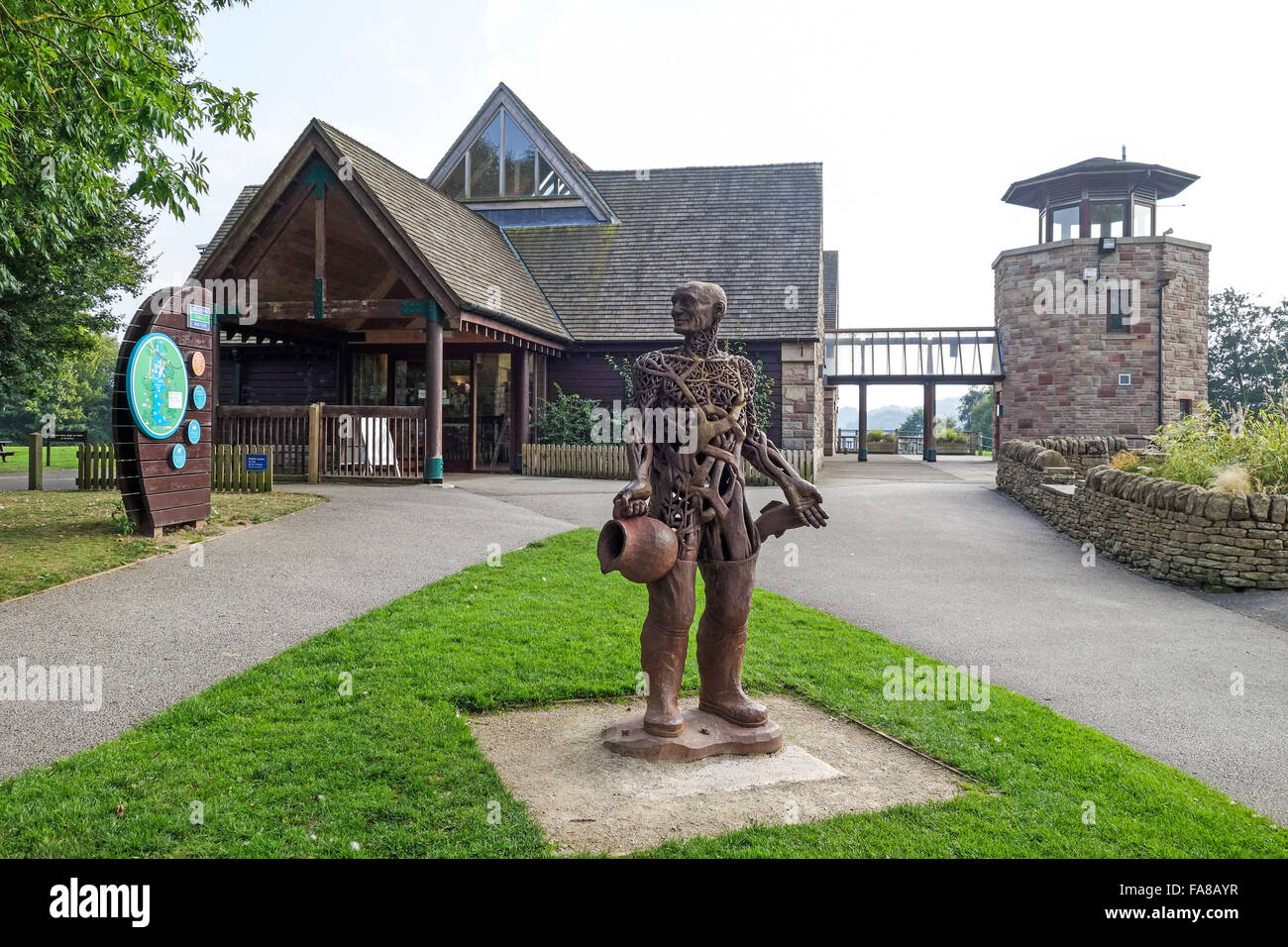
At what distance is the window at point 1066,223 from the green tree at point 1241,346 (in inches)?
972

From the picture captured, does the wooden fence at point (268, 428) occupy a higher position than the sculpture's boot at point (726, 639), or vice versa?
the wooden fence at point (268, 428)

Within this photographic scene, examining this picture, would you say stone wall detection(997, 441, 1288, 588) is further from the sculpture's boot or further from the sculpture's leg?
the sculpture's leg

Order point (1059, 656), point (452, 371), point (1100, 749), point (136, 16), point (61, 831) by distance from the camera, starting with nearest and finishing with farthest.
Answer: point (61, 831) → point (1100, 749) → point (1059, 656) → point (136, 16) → point (452, 371)

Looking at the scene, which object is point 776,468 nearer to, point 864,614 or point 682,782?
point 682,782

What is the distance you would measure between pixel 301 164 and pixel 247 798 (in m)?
15.1

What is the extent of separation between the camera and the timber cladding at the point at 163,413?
974 centimetres

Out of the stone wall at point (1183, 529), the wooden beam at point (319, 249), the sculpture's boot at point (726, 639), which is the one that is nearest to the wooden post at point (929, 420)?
the stone wall at point (1183, 529)

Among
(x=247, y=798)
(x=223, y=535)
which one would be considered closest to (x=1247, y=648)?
(x=247, y=798)

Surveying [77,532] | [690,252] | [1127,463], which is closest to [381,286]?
[690,252]

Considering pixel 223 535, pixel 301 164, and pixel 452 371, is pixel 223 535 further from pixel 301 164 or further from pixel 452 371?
pixel 452 371

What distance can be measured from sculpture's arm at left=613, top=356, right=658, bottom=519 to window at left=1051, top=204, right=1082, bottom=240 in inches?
1173

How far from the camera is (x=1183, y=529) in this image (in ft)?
34.1

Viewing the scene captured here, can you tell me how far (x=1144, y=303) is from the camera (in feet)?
92.7

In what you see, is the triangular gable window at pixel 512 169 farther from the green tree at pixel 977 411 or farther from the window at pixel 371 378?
the green tree at pixel 977 411
